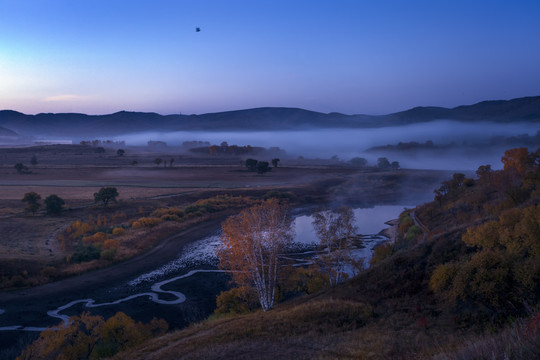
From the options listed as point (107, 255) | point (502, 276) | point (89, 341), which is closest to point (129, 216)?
point (107, 255)

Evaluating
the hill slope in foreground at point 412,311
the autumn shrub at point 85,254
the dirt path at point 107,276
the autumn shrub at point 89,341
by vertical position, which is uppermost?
the hill slope in foreground at point 412,311

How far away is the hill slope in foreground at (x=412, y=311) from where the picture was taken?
10.7m

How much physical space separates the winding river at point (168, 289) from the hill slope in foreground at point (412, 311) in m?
10.3

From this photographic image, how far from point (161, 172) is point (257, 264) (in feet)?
270

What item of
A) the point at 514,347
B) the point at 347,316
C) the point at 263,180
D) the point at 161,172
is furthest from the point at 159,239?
the point at 161,172

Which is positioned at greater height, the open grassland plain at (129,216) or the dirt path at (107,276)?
the open grassland plain at (129,216)

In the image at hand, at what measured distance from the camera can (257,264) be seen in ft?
74.4

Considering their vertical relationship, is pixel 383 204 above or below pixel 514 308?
below

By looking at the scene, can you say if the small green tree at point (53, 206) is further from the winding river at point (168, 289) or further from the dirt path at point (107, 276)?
the winding river at point (168, 289)

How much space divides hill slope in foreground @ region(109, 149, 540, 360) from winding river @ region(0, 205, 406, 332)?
10330 millimetres

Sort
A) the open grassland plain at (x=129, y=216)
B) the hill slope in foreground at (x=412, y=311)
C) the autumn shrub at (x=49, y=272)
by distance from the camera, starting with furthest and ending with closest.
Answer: the autumn shrub at (x=49, y=272) < the open grassland plain at (x=129, y=216) < the hill slope in foreground at (x=412, y=311)

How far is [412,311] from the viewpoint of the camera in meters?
13.8

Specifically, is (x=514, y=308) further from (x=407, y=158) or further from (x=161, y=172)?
(x=407, y=158)

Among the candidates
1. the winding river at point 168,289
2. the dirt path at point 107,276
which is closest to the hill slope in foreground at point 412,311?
the winding river at point 168,289
